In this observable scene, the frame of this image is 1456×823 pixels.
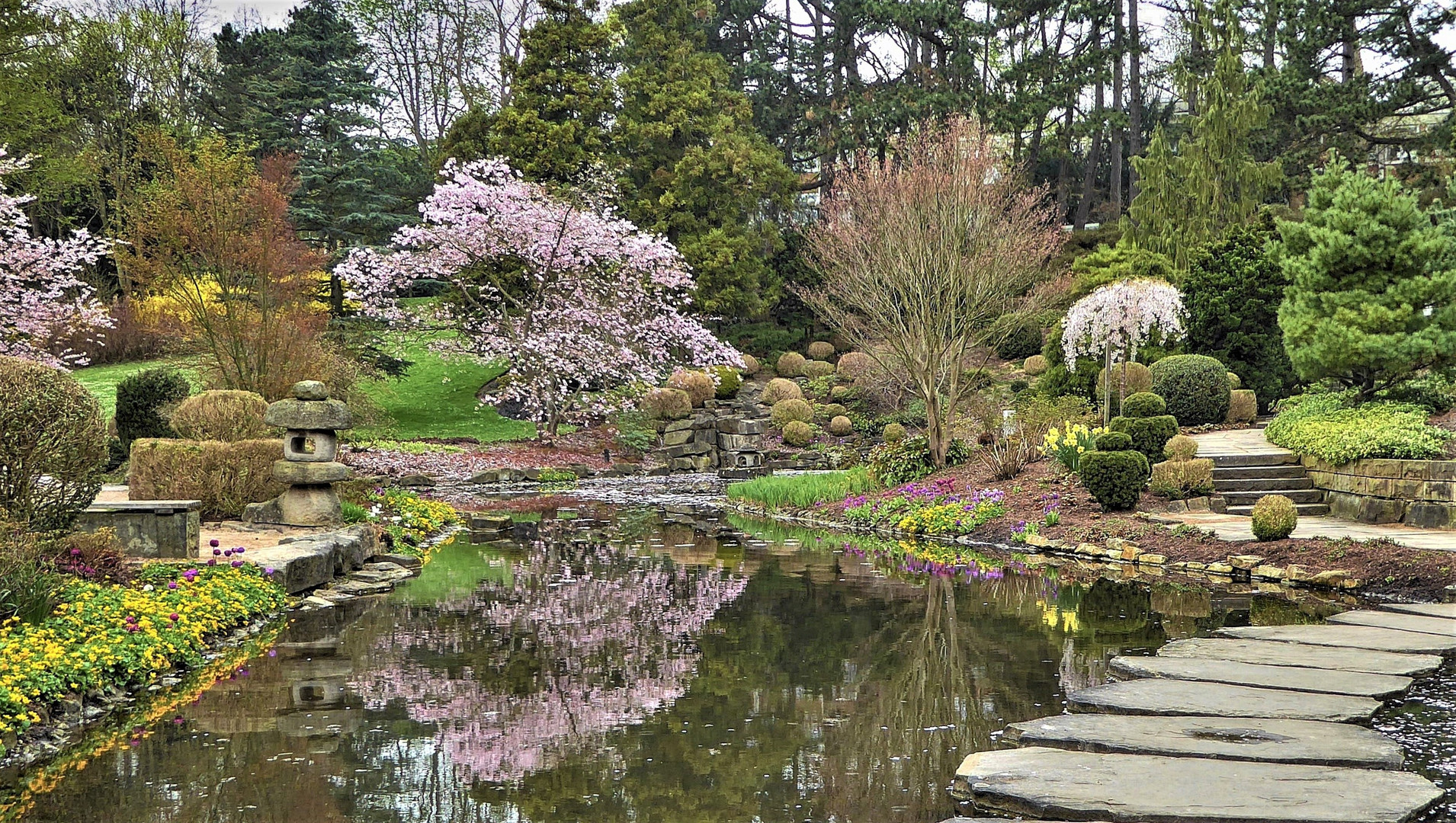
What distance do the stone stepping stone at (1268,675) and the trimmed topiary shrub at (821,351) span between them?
26.4 m

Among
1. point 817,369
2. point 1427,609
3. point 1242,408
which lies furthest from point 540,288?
point 1427,609

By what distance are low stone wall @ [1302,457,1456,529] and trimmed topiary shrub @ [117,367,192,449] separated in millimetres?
17098

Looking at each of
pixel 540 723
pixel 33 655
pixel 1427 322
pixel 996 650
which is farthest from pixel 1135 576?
pixel 33 655

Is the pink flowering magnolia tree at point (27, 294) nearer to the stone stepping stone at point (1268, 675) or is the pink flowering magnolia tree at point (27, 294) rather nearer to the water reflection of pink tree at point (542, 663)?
the water reflection of pink tree at point (542, 663)

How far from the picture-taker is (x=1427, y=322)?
1399 cm

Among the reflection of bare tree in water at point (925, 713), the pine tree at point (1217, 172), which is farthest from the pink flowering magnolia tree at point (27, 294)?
the pine tree at point (1217, 172)

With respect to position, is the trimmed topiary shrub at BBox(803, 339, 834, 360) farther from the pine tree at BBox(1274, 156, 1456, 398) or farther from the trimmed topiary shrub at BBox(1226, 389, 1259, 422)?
the pine tree at BBox(1274, 156, 1456, 398)

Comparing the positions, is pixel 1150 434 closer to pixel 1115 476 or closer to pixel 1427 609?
pixel 1115 476

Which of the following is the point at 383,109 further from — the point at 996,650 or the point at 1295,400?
the point at 996,650

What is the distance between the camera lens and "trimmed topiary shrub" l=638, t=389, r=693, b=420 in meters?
27.0

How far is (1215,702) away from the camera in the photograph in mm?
5840

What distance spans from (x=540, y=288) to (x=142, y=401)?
9.16 m

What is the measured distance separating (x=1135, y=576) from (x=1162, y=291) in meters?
7.46

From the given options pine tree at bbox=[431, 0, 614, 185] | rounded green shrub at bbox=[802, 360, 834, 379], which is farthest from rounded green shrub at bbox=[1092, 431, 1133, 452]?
pine tree at bbox=[431, 0, 614, 185]
